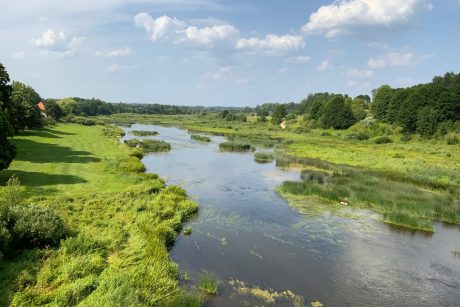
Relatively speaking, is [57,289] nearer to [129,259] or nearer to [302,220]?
[129,259]

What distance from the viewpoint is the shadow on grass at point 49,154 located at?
39.6m

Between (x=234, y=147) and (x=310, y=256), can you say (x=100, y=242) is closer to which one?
(x=310, y=256)

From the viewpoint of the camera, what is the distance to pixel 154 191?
31734mm

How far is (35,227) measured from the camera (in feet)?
56.6

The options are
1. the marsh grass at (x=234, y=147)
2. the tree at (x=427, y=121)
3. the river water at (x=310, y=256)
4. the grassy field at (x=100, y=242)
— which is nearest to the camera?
the grassy field at (x=100, y=242)

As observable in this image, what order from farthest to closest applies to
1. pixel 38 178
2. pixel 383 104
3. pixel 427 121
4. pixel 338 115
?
pixel 338 115 < pixel 383 104 < pixel 427 121 < pixel 38 178

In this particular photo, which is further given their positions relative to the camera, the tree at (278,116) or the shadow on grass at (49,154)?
the tree at (278,116)

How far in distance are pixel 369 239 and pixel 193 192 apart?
16.6m

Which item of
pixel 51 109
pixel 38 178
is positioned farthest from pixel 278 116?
pixel 38 178

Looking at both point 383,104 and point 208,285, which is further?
point 383,104

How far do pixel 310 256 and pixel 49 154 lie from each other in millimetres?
34012

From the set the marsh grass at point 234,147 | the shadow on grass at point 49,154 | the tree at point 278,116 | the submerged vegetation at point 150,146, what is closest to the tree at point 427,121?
the marsh grass at point 234,147

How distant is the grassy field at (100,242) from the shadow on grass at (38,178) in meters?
0.07

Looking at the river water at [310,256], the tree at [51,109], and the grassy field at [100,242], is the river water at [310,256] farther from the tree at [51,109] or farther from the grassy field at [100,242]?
the tree at [51,109]
